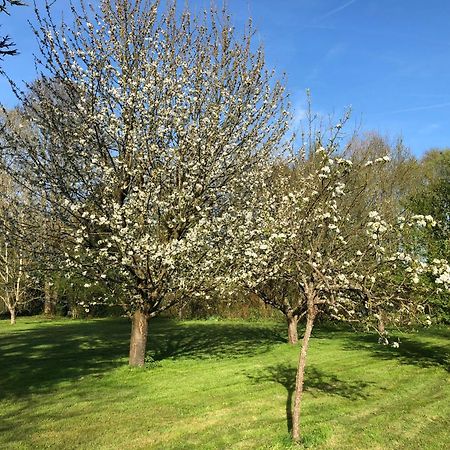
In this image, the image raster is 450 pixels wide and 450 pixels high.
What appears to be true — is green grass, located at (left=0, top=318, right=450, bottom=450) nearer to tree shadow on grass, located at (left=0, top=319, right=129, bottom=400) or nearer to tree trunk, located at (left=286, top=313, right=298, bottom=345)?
tree shadow on grass, located at (left=0, top=319, right=129, bottom=400)

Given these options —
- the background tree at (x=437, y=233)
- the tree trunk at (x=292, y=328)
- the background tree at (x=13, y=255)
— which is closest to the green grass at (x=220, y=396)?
the tree trunk at (x=292, y=328)

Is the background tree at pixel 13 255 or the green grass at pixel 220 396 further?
the background tree at pixel 13 255

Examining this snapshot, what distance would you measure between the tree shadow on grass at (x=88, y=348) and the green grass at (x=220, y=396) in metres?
0.08

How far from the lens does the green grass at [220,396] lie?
7.78 meters

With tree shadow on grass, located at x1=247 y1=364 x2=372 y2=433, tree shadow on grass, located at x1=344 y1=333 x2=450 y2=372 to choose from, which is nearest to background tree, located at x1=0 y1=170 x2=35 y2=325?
tree shadow on grass, located at x1=247 y1=364 x2=372 y2=433

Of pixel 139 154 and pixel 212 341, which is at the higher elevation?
pixel 139 154

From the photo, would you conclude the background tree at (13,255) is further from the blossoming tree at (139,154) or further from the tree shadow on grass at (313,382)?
the tree shadow on grass at (313,382)

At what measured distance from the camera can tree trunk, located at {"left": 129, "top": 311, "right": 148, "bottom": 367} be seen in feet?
44.9

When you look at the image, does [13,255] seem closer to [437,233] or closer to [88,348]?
[88,348]

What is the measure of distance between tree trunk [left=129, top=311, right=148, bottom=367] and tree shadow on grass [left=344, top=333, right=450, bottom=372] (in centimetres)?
797

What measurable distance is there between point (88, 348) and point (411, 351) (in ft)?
40.7

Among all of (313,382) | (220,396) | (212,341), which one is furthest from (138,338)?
(212,341)

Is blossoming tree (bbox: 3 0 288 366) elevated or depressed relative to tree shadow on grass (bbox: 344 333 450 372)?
elevated

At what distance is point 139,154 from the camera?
12102 mm
